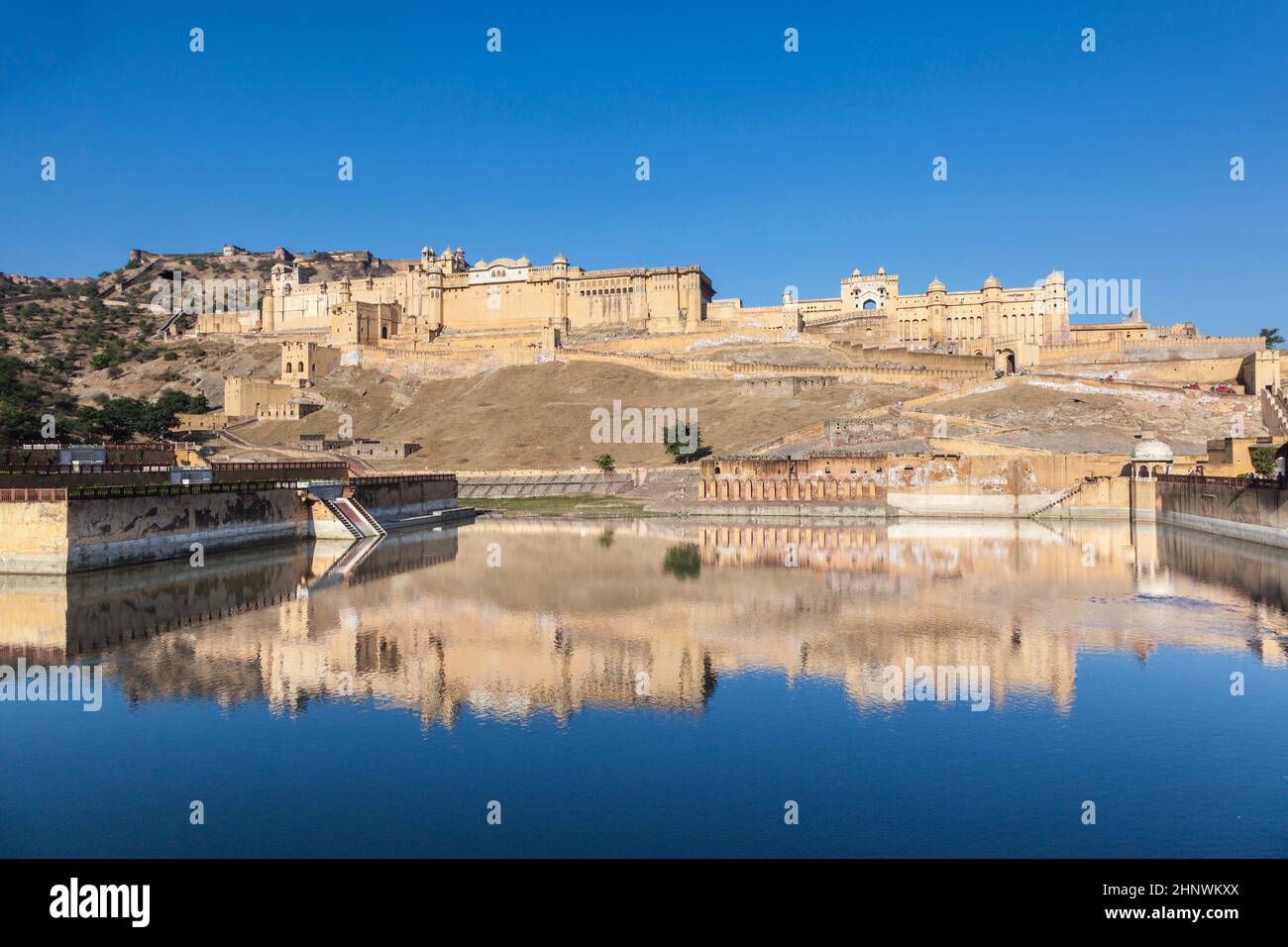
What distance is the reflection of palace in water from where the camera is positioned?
572 inches

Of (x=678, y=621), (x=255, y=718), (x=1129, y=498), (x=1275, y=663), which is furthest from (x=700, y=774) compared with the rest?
(x=1129, y=498)

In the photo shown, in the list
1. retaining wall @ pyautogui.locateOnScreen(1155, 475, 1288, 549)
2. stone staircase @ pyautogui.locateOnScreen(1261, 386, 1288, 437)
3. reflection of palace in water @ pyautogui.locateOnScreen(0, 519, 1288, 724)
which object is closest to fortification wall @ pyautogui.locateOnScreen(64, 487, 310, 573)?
reflection of palace in water @ pyautogui.locateOnScreen(0, 519, 1288, 724)

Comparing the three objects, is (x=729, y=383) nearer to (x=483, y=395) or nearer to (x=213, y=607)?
(x=483, y=395)

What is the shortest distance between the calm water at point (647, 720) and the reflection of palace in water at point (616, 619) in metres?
0.11

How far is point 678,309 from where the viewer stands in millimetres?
98125

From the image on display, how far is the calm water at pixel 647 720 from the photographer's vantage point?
8.77 metres

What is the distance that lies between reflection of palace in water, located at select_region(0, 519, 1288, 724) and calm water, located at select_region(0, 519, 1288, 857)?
105 mm

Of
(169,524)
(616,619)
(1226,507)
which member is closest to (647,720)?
(616,619)

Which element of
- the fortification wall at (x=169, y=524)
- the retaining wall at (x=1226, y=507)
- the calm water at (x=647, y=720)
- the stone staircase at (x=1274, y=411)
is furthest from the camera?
the stone staircase at (x=1274, y=411)

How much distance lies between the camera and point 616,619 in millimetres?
19703

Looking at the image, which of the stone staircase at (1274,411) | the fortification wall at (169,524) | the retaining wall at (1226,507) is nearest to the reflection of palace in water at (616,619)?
the fortification wall at (169,524)

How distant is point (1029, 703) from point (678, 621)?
26.6ft

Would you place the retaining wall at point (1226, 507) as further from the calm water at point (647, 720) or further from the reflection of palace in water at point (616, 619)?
the calm water at point (647, 720)
